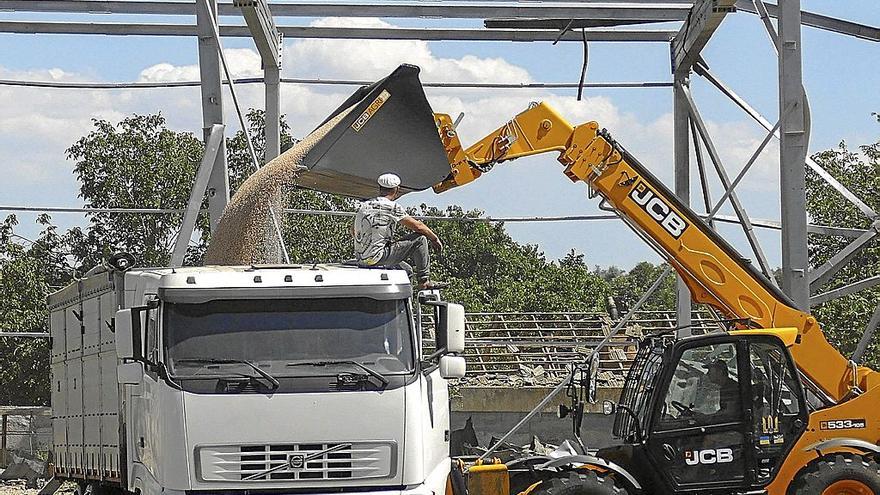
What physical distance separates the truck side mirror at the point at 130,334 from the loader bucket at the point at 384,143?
13.3ft

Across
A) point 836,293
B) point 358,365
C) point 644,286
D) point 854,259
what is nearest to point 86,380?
point 358,365

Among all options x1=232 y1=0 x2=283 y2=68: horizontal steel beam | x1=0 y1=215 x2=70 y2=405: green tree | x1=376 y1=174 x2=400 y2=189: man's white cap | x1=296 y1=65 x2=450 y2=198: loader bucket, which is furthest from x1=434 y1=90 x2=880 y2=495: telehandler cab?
x1=0 y1=215 x2=70 y2=405: green tree

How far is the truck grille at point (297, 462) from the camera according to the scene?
911 cm

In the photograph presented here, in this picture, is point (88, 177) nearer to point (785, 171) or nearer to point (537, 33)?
point (537, 33)

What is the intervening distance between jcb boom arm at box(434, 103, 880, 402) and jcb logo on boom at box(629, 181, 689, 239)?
0.01m

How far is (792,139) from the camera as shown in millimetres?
14164

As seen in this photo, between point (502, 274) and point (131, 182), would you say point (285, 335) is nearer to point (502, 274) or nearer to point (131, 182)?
point (131, 182)

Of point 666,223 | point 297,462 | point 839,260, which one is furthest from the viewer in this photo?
point 839,260

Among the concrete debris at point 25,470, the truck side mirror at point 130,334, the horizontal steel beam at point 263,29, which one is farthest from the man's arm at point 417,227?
the concrete debris at point 25,470

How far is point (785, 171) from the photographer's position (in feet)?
46.5

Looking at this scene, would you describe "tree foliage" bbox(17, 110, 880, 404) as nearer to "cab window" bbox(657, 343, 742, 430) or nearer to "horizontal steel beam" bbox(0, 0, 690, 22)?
"horizontal steel beam" bbox(0, 0, 690, 22)

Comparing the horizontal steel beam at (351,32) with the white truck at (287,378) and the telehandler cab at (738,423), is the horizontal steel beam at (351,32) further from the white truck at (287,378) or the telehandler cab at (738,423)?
the white truck at (287,378)

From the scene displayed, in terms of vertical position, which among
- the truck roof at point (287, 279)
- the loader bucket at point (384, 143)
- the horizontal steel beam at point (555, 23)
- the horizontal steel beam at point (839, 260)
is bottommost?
the truck roof at point (287, 279)

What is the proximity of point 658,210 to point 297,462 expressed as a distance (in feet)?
18.9
